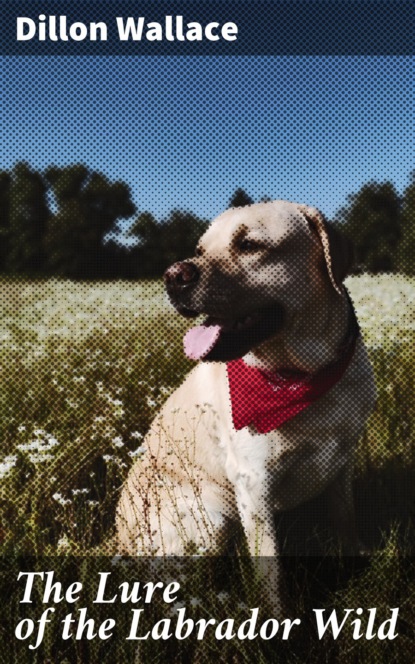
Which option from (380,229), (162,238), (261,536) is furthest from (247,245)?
(380,229)

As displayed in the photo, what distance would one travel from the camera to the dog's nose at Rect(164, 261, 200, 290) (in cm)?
333

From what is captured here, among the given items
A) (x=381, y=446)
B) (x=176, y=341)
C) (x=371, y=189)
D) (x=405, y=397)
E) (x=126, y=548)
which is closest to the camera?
(x=126, y=548)

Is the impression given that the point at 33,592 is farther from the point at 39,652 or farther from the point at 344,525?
the point at 344,525

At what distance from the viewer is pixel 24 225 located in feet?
31.5

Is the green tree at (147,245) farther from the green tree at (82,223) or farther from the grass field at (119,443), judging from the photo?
the grass field at (119,443)

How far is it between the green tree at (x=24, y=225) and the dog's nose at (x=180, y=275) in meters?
3.99

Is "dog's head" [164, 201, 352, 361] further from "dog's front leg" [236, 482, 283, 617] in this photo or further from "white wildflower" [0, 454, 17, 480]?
"white wildflower" [0, 454, 17, 480]

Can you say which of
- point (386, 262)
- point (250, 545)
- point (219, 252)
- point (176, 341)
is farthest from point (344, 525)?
point (386, 262)

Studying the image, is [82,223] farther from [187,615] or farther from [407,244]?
[187,615]

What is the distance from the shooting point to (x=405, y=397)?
5.39 metres

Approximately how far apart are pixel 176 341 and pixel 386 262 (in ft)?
18.7

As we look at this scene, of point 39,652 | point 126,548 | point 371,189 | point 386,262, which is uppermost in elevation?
point 371,189

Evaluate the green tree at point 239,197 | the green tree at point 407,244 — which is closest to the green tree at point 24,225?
the green tree at point 239,197

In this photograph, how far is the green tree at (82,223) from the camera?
631 cm
